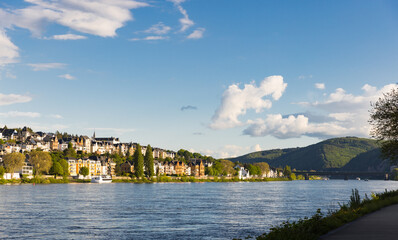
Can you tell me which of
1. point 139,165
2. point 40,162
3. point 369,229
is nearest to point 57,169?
point 40,162

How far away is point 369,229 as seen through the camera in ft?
76.1

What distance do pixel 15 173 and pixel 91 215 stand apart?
407ft

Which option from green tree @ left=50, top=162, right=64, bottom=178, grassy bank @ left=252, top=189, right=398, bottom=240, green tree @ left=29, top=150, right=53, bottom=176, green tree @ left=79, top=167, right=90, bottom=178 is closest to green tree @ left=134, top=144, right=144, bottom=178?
green tree @ left=79, top=167, right=90, bottom=178

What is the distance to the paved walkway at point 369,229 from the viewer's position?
20.9m

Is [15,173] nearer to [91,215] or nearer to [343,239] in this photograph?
[91,215]

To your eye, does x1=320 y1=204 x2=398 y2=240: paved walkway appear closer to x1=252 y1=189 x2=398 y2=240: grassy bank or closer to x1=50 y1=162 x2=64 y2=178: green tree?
x1=252 y1=189 x2=398 y2=240: grassy bank

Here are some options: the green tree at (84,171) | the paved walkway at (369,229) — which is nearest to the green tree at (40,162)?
the green tree at (84,171)

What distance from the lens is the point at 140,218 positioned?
46156mm

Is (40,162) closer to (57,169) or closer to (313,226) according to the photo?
(57,169)

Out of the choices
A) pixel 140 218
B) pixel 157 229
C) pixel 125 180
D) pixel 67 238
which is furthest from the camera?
pixel 125 180

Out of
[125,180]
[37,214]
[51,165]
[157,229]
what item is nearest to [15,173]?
[51,165]

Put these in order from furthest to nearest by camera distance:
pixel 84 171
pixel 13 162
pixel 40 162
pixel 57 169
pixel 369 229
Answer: pixel 84 171 → pixel 57 169 → pixel 40 162 → pixel 13 162 → pixel 369 229

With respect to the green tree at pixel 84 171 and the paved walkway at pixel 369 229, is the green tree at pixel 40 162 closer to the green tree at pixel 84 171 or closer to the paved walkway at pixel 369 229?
the green tree at pixel 84 171

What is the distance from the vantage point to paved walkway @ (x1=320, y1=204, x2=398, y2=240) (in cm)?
2086
